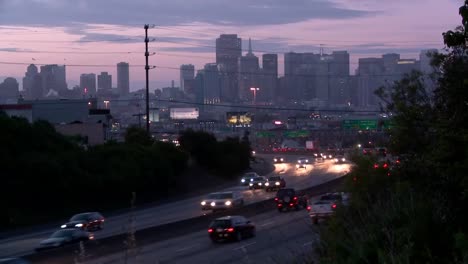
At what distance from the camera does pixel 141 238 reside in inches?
1184

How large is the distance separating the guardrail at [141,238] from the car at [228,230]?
74.7 inches

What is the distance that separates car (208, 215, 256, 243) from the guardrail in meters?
1.90

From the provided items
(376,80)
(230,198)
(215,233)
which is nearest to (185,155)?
(230,198)

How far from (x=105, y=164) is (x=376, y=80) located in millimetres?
106070

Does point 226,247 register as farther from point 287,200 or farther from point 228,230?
point 287,200

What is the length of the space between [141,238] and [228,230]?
3.04m

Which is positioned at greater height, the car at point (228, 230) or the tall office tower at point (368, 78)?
the tall office tower at point (368, 78)

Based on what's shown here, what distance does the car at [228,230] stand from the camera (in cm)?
3103

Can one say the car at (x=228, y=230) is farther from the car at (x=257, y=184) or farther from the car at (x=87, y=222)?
the car at (x=257, y=184)

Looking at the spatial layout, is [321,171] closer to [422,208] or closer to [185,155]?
[185,155]

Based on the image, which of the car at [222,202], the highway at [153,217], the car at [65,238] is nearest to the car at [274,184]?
the highway at [153,217]

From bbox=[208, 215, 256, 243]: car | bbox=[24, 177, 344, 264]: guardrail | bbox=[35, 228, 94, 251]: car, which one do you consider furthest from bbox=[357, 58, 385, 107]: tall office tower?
bbox=[35, 228, 94, 251]: car

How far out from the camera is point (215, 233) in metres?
31.1

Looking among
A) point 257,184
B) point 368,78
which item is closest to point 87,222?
point 257,184
